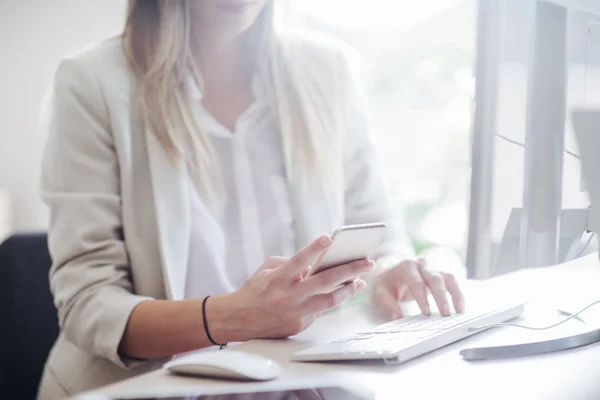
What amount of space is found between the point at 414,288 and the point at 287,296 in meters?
0.20

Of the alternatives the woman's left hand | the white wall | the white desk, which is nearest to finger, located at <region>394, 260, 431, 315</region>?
the woman's left hand

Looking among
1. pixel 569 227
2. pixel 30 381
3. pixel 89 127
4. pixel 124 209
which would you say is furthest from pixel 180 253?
pixel 569 227

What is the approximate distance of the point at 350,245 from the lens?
617 millimetres

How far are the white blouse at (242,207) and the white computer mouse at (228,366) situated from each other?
48 centimetres

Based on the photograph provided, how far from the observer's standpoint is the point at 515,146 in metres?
0.71

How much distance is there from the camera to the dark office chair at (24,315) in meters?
1.10

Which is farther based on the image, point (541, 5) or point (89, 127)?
point (89, 127)

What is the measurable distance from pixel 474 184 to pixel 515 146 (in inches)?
2.4

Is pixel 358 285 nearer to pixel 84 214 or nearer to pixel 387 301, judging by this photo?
pixel 387 301

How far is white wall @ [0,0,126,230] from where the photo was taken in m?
1.71

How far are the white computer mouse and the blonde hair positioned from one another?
1.65 ft

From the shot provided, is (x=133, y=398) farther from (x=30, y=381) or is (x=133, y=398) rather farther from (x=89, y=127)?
(x=30, y=381)

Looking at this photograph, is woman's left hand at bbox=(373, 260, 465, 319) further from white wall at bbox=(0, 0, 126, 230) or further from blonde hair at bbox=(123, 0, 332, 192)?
white wall at bbox=(0, 0, 126, 230)

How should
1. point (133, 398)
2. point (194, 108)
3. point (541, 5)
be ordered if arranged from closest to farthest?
point (133, 398)
point (541, 5)
point (194, 108)
